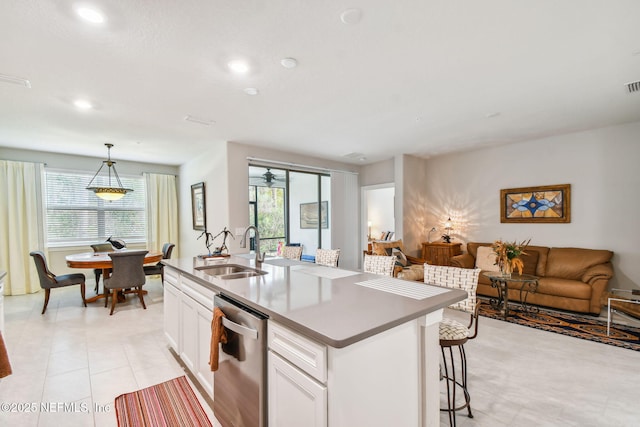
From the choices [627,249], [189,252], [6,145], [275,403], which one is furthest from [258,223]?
[627,249]

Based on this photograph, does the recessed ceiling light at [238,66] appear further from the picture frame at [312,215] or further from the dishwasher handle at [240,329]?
the picture frame at [312,215]

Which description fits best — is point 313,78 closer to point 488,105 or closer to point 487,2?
point 487,2

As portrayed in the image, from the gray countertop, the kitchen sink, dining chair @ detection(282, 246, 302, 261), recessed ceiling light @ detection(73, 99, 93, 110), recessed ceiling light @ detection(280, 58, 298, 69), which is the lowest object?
dining chair @ detection(282, 246, 302, 261)

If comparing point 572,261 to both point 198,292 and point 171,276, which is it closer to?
point 198,292

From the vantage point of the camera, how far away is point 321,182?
6953mm

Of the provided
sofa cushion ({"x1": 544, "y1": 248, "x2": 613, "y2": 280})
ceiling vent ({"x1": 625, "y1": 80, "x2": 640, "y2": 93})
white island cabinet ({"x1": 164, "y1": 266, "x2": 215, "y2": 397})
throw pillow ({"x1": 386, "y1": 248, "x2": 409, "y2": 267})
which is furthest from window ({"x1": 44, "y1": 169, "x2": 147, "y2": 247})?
ceiling vent ({"x1": 625, "y1": 80, "x2": 640, "y2": 93})

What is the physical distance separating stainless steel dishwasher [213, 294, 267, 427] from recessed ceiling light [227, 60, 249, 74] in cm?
182

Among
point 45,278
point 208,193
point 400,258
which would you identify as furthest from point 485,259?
point 45,278

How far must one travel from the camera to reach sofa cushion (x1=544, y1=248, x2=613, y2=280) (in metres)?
4.07

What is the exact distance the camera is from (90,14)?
69.1 inches

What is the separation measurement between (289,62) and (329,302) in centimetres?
191

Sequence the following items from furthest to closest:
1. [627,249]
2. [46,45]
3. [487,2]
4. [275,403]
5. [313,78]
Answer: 1. [627,249]
2. [313,78]
3. [46,45]
4. [487,2]
5. [275,403]

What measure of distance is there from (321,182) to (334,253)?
11.1 feet

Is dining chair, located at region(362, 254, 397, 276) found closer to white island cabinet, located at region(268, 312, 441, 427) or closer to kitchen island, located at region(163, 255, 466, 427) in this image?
kitchen island, located at region(163, 255, 466, 427)
